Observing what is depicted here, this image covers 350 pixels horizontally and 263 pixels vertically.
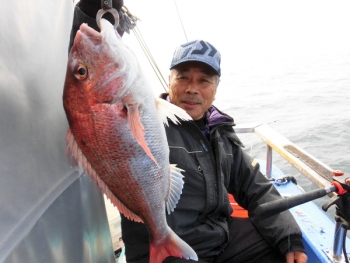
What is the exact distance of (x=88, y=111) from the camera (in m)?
1.07

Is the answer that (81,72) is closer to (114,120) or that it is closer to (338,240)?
(114,120)

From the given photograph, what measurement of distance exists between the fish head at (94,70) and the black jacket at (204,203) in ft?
2.50

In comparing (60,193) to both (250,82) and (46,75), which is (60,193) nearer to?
(46,75)

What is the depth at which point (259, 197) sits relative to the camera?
221 centimetres

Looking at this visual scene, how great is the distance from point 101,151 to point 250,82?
14.8 metres

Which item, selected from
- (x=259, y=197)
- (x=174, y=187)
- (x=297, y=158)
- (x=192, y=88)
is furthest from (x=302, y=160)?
(x=174, y=187)

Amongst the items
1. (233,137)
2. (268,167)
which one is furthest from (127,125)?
(268,167)

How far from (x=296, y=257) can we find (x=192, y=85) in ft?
4.51

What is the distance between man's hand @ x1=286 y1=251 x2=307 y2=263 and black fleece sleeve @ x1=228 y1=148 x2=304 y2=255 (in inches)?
2.3

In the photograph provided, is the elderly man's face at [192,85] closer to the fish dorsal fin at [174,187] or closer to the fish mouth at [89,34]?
the fish dorsal fin at [174,187]

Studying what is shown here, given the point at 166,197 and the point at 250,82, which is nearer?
the point at 166,197

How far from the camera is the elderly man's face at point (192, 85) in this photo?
1.91 meters

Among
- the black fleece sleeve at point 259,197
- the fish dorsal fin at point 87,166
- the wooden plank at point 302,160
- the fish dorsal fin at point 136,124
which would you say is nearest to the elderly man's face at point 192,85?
the black fleece sleeve at point 259,197

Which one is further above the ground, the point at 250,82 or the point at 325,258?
the point at 325,258
